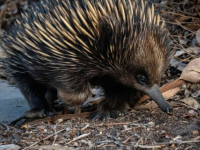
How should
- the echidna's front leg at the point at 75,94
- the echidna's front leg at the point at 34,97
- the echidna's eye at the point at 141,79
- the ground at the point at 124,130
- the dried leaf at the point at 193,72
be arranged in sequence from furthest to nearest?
the echidna's front leg at the point at 34,97 → the dried leaf at the point at 193,72 → the echidna's front leg at the point at 75,94 → the echidna's eye at the point at 141,79 → the ground at the point at 124,130

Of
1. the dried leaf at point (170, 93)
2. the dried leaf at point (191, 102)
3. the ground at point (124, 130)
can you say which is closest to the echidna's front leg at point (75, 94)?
the ground at point (124, 130)

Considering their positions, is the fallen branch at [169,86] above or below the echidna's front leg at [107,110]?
above

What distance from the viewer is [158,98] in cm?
367

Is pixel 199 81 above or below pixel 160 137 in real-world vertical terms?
above

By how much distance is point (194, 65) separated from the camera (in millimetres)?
4484

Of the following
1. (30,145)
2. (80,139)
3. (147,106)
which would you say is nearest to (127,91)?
(147,106)

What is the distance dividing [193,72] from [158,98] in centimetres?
98

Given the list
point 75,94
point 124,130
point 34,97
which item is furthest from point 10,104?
point 124,130

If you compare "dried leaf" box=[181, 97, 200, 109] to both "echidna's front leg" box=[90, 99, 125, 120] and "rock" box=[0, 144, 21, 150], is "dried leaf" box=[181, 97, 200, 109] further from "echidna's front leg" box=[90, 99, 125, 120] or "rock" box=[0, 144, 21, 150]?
"rock" box=[0, 144, 21, 150]

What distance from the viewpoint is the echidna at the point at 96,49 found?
145 inches

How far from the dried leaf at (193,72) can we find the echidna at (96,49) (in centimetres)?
62

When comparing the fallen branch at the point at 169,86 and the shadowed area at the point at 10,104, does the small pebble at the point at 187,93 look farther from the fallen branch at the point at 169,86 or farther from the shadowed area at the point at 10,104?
the shadowed area at the point at 10,104

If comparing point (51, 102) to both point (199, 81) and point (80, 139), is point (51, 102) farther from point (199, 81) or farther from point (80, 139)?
point (199, 81)

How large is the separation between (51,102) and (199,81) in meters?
1.72
